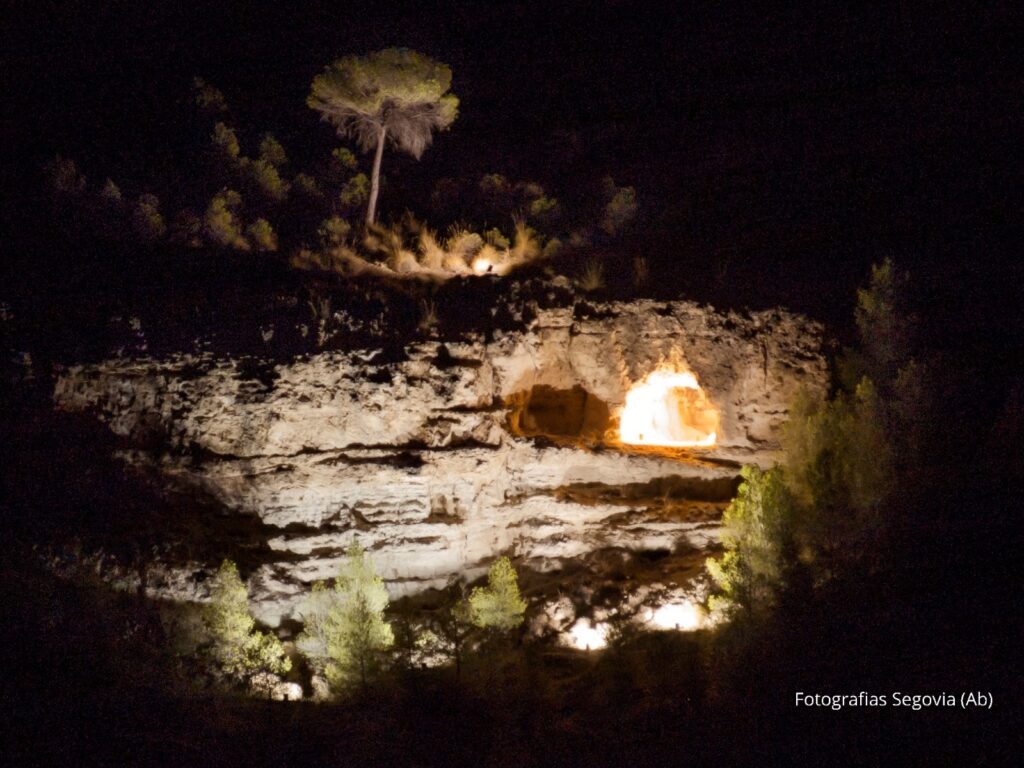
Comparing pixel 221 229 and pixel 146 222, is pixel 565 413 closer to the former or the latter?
pixel 221 229

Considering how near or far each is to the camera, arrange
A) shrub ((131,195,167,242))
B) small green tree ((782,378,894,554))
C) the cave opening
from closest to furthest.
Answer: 1. small green tree ((782,378,894,554))
2. the cave opening
3. shrub ((131,195,167,242))

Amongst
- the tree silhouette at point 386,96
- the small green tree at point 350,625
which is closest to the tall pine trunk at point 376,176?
the tree silhouette at point 386,96

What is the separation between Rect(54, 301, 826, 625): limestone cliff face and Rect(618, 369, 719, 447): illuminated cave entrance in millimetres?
1109

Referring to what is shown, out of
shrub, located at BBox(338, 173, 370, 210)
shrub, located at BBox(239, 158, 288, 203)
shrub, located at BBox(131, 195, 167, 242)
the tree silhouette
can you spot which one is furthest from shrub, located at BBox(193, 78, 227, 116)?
shrub, located at BBox(131, 195, 167, 242)

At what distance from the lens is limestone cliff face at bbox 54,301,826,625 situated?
10.4 meters

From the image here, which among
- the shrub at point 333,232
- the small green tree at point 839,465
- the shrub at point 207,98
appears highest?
the shrub at point 207,98

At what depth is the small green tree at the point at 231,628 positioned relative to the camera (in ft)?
31.4

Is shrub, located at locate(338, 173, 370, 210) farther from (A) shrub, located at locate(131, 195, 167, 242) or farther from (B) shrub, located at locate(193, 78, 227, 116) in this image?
(A) shrub, located at locate(131, 195, 167, 242)

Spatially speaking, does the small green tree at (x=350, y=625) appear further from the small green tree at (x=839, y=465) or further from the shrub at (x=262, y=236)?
the shrub at (x=262, y=236)

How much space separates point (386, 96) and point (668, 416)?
10549 mm

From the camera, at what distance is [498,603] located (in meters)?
10.4

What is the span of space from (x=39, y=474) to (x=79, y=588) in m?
2.45

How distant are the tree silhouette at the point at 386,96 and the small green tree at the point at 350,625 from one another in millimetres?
10034

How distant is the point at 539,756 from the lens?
27.9ft
